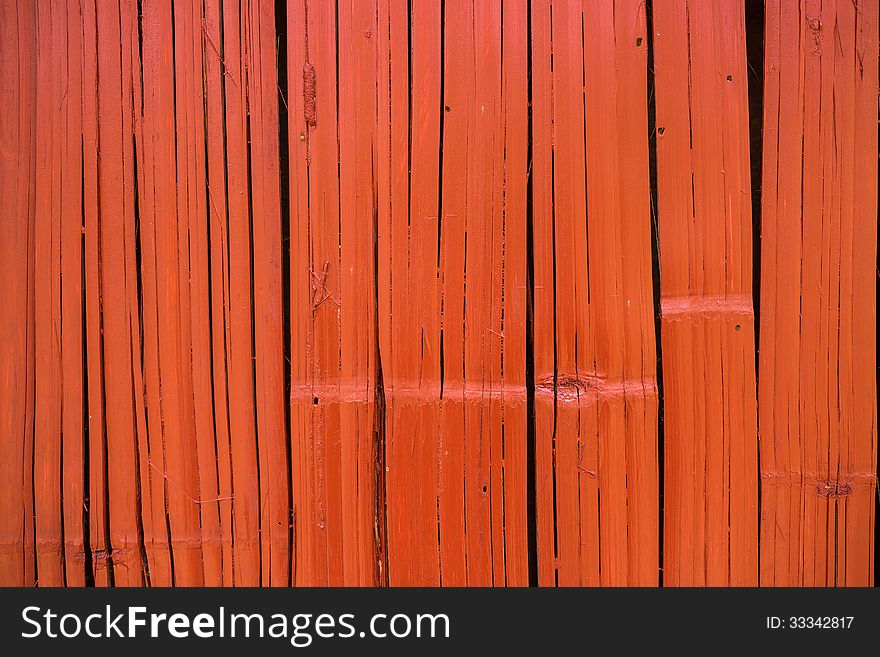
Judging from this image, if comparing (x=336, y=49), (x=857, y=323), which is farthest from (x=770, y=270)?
(x=336, y=49)

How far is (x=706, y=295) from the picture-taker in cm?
130

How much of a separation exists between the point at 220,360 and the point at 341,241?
408mm

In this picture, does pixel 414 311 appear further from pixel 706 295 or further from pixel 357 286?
pixel 706 295

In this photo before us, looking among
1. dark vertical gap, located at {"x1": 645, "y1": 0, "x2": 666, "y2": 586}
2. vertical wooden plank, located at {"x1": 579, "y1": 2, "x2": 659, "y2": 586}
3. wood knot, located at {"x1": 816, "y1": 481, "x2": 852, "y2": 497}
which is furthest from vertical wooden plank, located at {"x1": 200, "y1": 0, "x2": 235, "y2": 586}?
wood knot, located at {"x1": 816, "y1": 481, "x2": 852, "y2": 497}

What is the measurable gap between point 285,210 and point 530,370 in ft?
2.33

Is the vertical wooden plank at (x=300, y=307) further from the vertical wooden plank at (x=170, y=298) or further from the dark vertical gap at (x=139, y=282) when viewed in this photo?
the dark vertical gap at (x=139, y=282)

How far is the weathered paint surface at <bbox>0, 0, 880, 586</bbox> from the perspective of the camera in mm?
1288

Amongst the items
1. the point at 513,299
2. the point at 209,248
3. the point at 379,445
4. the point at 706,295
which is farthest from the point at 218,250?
the point at 706,295

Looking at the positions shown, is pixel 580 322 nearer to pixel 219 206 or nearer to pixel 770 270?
pixel 770 270

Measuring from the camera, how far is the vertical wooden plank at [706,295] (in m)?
1.29

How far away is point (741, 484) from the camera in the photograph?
132cm

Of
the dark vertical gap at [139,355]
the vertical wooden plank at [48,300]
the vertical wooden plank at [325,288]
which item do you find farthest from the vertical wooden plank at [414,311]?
the vertical wooden plank at [48,300]

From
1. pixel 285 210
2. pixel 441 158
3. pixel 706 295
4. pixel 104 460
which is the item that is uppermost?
pixel 441 158

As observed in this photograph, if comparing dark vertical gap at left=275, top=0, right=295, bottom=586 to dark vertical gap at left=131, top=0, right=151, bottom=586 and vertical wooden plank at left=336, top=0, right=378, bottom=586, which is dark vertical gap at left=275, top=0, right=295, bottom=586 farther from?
dark vertical gap at left=131, top=0, right=151, bottom=586
